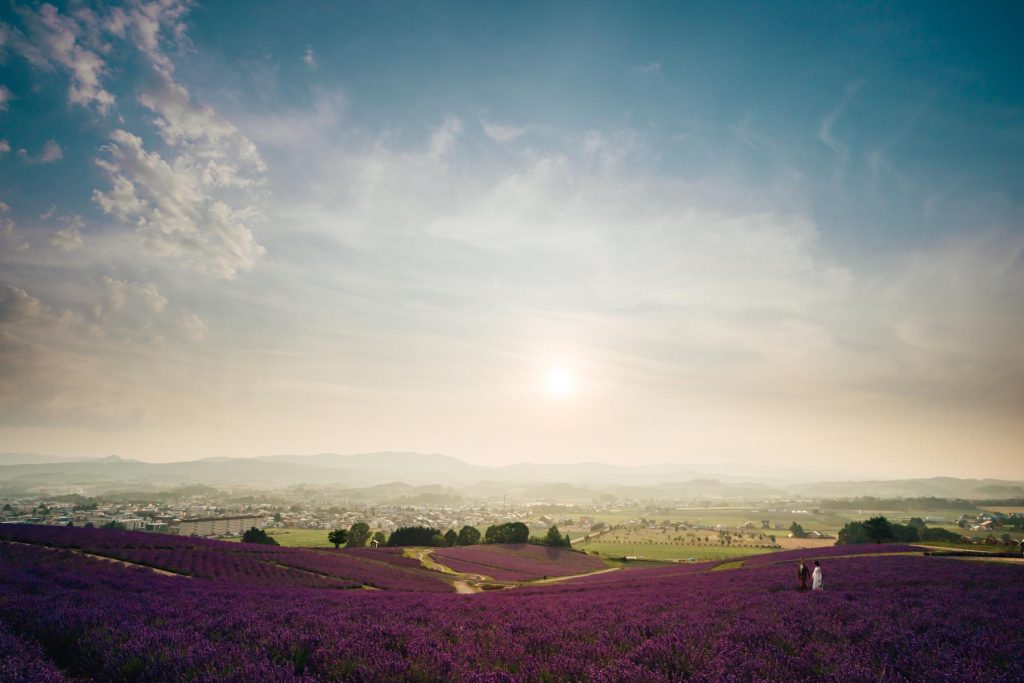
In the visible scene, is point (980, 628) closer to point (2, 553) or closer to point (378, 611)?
point (378, 611)

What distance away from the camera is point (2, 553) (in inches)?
715

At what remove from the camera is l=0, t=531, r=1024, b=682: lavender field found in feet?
16.6

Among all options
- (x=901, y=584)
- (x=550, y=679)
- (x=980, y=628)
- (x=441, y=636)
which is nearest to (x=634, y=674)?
(x=550, y=679)

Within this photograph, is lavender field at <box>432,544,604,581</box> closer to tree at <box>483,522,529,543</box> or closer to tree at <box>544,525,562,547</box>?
tree at <box>544,525,562,547</box>

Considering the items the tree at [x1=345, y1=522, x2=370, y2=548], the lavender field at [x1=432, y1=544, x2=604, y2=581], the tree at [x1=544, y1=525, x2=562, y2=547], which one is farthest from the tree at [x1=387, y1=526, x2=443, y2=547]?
the tree at [x1=544, y1=525, x2=562, y2=547]

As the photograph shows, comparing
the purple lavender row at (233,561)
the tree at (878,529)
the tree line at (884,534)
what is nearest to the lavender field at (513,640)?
the purple lavender row at (233,561)

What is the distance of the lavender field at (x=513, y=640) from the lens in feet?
16.6

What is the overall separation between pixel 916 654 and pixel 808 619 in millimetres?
2994

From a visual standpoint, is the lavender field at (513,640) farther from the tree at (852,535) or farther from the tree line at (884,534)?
the tree at (852,535)

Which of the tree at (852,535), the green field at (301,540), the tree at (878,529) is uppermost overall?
the tree at (878,529)

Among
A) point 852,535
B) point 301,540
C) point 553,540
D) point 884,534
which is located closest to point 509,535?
point 553,540

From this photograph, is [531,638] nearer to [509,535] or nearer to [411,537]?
[411,537]

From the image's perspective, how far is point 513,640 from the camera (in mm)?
6641

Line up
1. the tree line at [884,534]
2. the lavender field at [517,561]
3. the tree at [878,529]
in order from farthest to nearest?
the tree line at [884,534]
the tree at [878,529]
the lavender field at [517,561]
